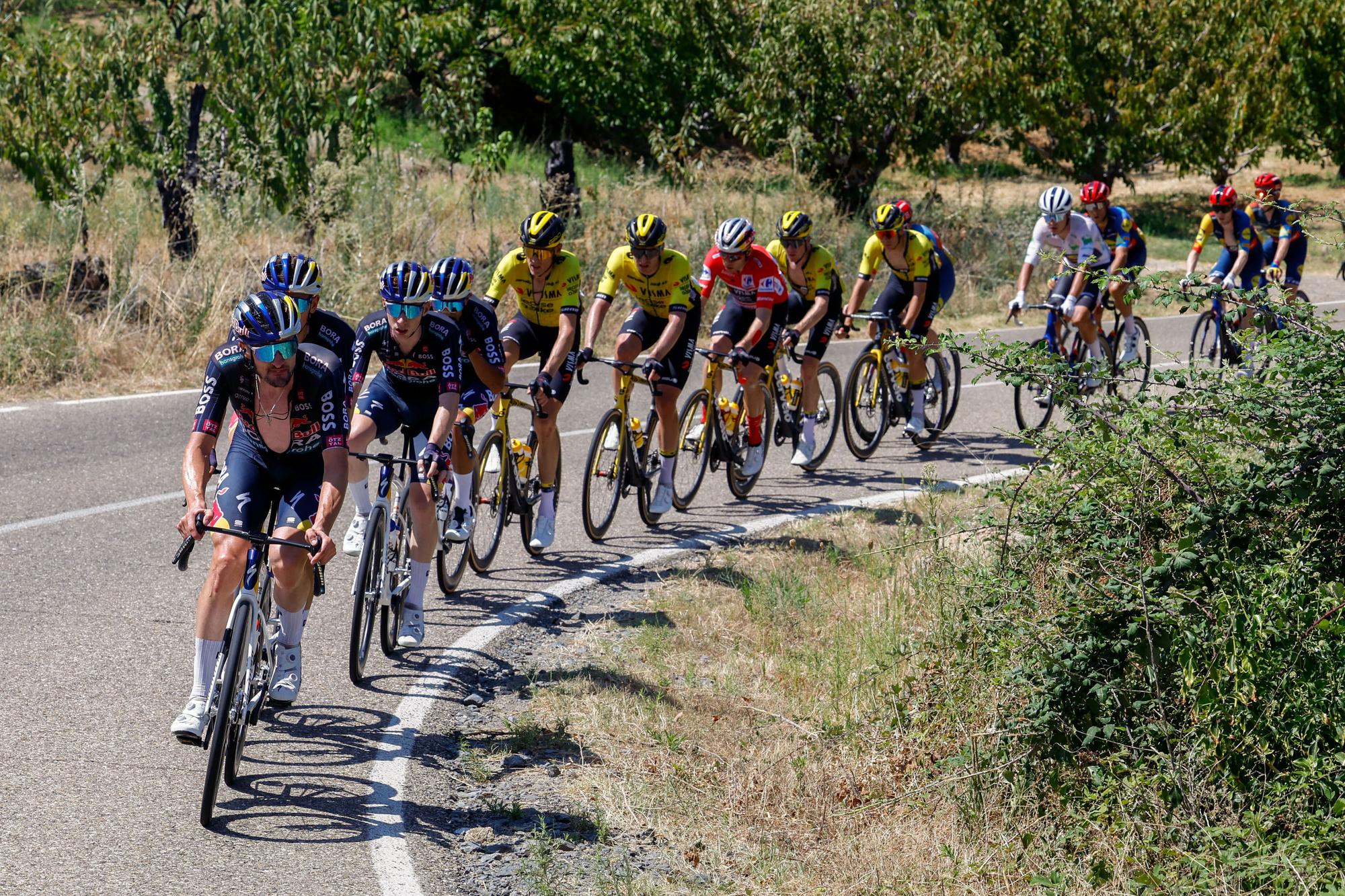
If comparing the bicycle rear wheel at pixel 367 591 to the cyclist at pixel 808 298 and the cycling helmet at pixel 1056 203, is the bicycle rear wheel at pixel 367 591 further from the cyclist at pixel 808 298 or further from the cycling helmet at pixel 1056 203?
the cycling helmet at pixel 1056 203

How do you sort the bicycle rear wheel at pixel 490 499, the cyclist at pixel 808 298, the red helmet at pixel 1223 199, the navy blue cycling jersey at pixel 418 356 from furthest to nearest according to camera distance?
the red helmet at pixel 1223 199, the cyclist at pixel 808 298, the bicycle rear wheel at pixel 490 499, the navy blue cycling jersey at pixel 418 356

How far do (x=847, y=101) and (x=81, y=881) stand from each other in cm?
2086

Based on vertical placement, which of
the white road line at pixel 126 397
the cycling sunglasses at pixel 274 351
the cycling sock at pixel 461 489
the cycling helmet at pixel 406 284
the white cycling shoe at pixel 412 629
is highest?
the cycling helmet at pixel 406 284

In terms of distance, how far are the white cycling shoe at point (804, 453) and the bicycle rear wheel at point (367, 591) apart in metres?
5.39

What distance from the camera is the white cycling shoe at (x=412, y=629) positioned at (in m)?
7.30

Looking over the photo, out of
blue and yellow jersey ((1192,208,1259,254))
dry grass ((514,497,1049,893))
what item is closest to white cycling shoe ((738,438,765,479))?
dry grass ((514,497,1049,893))

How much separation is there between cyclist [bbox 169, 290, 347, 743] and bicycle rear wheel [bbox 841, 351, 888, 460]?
6729mm

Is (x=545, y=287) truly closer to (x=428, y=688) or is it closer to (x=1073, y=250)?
(x=428, y=688)

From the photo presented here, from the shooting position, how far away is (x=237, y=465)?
5.98 metres

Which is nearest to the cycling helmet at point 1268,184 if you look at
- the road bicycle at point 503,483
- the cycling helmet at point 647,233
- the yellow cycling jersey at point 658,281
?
the yellow cycling jersey at point 658,281

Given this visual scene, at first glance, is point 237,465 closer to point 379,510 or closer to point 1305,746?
point 379,510

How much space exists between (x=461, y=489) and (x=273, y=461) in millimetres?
2002

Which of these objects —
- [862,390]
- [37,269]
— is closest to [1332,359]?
[862,390]

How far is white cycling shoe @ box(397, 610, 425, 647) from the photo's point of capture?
287 inches
